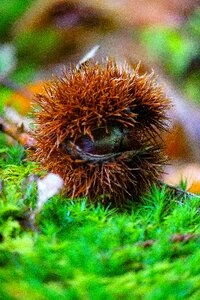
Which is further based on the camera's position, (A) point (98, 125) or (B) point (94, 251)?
(A) point (98, 125)

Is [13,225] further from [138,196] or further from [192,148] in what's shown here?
[192,148]

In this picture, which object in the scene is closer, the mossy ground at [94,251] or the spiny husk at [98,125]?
the mossy ground at [94,251]

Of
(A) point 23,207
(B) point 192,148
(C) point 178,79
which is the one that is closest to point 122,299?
(A) point 23,207

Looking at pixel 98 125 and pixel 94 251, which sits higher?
pixel 98 125

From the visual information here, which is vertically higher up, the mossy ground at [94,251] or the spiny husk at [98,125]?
the spiny husk at [98,125]
